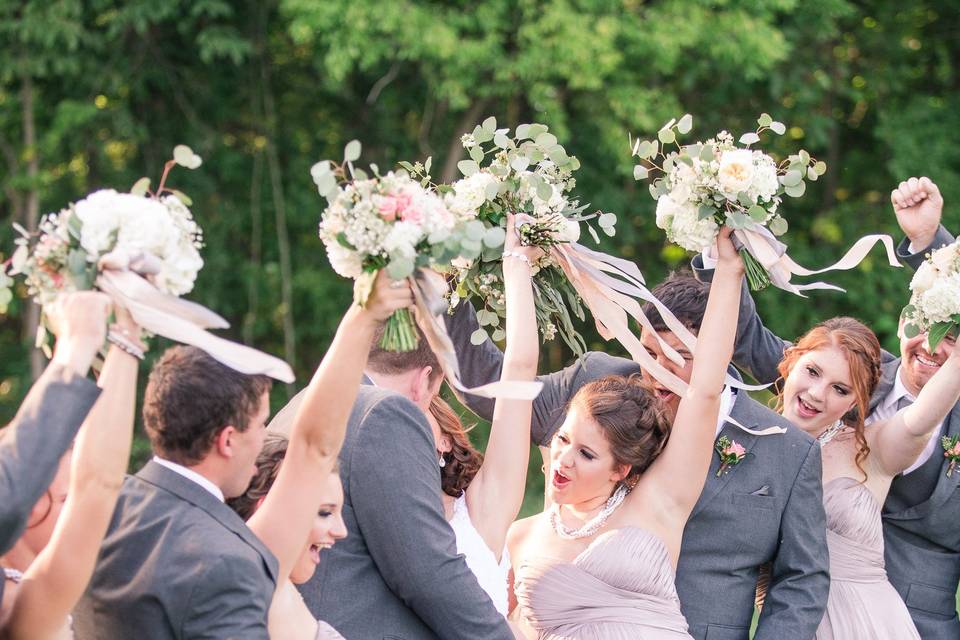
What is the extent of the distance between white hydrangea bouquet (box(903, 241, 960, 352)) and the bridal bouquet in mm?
737

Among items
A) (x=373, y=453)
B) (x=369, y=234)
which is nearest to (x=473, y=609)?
(x=373, y=453)

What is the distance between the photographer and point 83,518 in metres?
2.62

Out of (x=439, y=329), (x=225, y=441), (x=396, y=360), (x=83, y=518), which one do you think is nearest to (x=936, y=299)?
(x=396, y=360)

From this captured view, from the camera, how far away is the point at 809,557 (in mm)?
4277

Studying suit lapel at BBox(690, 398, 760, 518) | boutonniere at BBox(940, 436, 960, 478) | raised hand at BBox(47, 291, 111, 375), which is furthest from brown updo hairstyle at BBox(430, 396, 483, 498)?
boutonniere at BBox(940, 436, 960, 478)

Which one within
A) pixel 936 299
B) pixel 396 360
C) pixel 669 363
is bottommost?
pixel 396 360

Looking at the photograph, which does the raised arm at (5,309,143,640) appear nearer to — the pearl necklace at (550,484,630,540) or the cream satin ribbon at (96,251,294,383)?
the cream satin ribbon at (96,251,294,383)

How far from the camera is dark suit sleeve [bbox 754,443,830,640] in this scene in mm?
4266

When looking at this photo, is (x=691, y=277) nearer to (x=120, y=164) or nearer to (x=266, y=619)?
(x=266, y=619)

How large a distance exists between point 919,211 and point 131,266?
335 cm

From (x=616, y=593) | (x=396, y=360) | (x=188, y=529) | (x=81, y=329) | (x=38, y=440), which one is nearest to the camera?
(x=38, y=440)

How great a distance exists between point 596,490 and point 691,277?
3.46 ft

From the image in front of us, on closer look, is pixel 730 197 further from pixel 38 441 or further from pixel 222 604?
pixel 38 441

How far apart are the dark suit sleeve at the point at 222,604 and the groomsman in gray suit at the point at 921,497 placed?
2.56 meters
